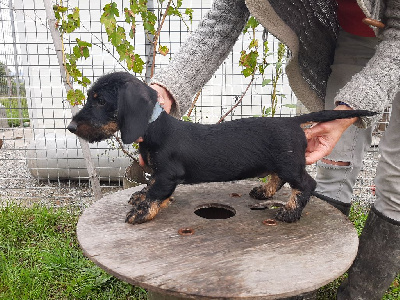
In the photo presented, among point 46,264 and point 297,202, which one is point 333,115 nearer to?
point 297,202

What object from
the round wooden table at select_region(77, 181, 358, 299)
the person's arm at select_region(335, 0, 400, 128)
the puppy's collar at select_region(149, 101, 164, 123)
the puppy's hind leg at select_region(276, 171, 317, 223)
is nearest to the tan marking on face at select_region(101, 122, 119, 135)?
the puppy's collar at select_region(149, 101, 164, 123)

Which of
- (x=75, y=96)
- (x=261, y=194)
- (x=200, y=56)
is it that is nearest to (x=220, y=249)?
(x=261, y=194)

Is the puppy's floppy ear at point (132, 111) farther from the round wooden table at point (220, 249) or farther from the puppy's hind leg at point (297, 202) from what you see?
the puppy's hind leg at point (297, 202)

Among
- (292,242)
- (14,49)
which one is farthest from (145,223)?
(14,49)

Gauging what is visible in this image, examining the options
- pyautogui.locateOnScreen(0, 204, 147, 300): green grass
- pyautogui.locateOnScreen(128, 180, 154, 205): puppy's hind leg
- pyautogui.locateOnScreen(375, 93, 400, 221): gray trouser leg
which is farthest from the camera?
pyautogui.locateOnScreen(0, 204, 147, 300): green grass

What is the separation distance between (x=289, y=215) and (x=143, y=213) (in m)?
0.60

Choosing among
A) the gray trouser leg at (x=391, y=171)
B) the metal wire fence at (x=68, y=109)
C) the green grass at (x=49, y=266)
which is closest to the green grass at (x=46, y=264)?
the green grass at (x=49, y=266)

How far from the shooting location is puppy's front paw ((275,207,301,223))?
Result: 1686 millimetres

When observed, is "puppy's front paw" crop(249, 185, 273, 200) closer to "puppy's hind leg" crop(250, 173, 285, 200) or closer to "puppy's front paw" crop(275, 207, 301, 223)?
"puppy's hind leg" crop(250, 173, 285, 200)

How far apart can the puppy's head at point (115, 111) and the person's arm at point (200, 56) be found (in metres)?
0.41

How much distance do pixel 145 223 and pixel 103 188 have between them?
2.59 meters

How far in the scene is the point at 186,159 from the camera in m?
1.61

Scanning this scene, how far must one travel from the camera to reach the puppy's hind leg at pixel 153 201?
161 centimetres

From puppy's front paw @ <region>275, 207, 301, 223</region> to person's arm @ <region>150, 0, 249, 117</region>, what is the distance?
680mm
